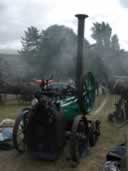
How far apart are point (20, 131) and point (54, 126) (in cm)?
90

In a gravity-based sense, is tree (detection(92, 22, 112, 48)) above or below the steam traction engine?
above

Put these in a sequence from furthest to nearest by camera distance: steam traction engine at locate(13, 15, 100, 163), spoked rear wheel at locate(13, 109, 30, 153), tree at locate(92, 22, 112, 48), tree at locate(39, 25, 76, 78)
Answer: tree at locate(92, 22, 112, 48) → tree at locate(39, 25, 76, 78) → spoked rear wheel at locate(13, 109, 30, 153) → steam traction engine at locate(13, 15, 100, 163)

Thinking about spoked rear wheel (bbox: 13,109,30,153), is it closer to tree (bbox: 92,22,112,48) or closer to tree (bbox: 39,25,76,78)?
tree (bbox: 39,25,76,78)

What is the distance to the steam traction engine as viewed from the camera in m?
3.46

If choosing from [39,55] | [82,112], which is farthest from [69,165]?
[39,55]

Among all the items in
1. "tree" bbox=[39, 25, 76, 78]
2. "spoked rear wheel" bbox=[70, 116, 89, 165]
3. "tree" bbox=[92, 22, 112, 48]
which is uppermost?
"tree" bbox=[92, 22, 112, 48]

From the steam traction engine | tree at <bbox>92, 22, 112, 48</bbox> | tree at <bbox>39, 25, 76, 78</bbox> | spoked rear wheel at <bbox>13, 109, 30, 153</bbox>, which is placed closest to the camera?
the steam traction engine

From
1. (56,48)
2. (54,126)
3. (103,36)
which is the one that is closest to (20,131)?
(54,126)

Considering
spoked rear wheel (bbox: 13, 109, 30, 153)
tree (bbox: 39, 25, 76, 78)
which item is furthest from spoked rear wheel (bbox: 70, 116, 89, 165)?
tree (bbox: 39, 25, 76, 78)

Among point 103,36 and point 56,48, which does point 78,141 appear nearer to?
point 56,48

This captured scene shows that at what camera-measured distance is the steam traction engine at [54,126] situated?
3.46 metres

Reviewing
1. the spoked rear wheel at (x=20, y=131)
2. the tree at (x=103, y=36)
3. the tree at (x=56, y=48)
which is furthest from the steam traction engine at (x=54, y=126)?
the tree at (x=103, y=36)

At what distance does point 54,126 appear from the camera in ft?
11.3

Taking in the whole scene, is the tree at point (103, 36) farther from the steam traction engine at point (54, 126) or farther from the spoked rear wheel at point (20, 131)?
the spoked rear wheel at point (20, 131)
